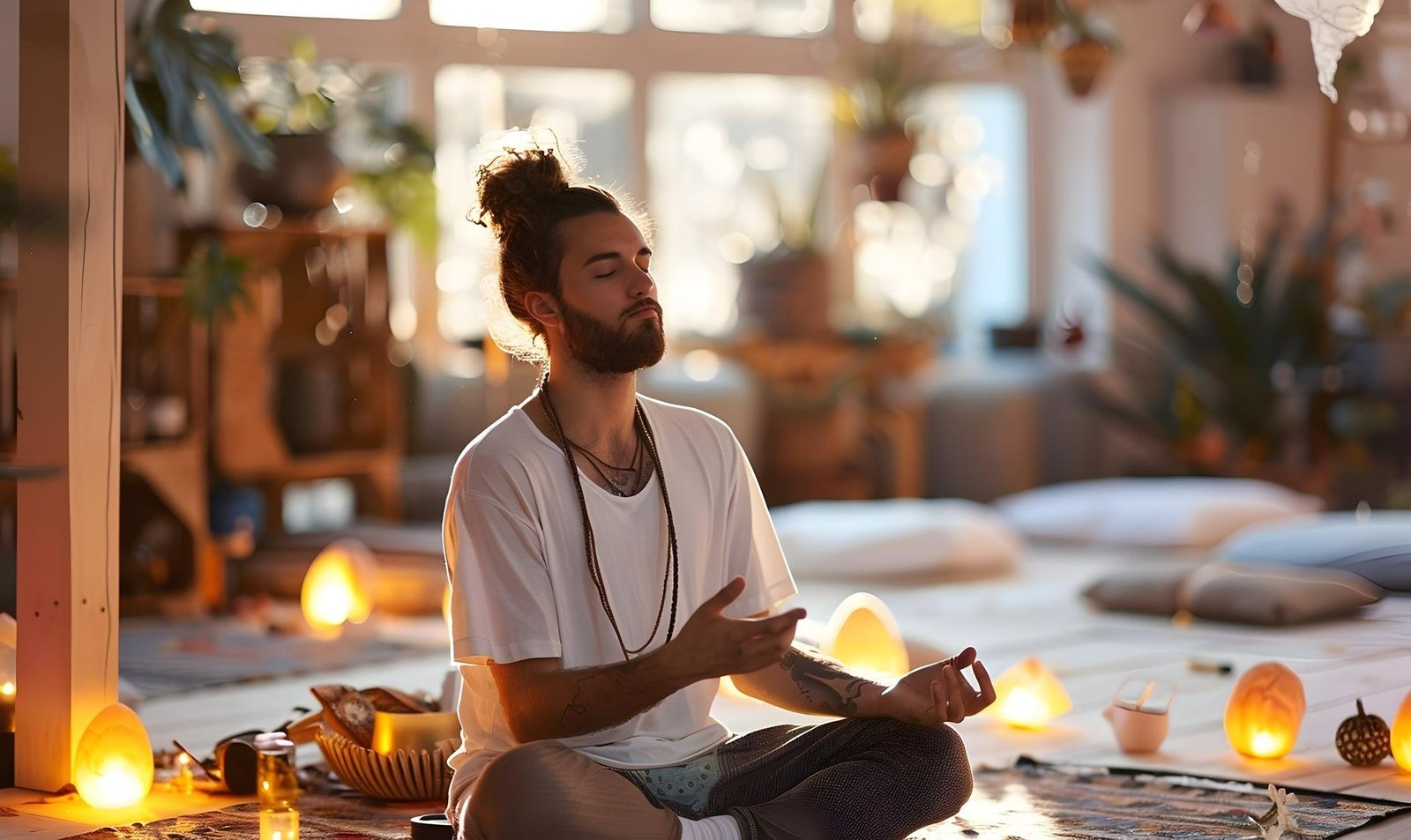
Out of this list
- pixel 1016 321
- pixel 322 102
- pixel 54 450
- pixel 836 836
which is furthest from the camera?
pixel 1016 321

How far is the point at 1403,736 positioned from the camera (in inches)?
124

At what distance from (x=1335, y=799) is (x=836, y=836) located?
97cm

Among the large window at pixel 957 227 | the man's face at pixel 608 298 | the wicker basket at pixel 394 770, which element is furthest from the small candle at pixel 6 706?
the large window at pixel 957 227

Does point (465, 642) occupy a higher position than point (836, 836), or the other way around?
point (465, 642)

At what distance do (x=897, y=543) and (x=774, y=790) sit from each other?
358cm

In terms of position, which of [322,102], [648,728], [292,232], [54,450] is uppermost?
[322,102]

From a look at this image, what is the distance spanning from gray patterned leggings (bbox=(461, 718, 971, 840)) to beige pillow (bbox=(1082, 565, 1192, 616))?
275 centimetres

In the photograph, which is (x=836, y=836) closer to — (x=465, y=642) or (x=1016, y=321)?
(x=465, y=642)

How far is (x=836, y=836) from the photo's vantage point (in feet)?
7.90

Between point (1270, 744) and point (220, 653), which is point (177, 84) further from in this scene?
point (1270, 744)

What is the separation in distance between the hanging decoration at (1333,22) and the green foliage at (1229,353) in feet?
15.5

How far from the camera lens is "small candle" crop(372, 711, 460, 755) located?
3.05 metres

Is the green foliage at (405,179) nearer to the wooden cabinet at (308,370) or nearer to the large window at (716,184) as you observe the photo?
the wooden cabinet at (308,370)

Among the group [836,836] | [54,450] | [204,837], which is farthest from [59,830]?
[836,836]
